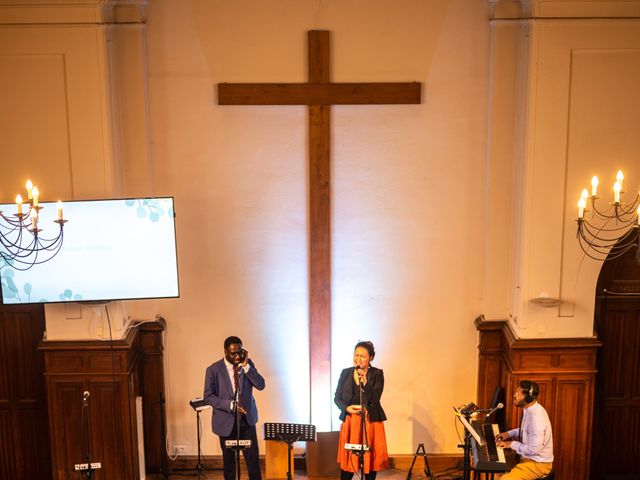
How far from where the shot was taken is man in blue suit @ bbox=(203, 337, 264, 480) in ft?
20.6

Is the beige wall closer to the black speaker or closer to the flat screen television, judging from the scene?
the flat screen television

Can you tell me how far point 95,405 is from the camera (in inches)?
256

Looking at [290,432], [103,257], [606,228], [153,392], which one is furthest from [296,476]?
[606,228]

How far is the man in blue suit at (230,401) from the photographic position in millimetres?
6273

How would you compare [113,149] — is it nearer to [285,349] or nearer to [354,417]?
[285,349]

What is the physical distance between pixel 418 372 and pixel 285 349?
126 cm

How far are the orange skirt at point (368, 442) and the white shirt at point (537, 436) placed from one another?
1129 millimetres

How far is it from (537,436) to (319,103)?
3.28 meters

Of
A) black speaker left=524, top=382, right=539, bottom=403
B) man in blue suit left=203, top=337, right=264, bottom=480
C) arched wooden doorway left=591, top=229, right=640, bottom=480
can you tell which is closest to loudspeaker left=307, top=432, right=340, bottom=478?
man in blue suit left=203, top=337, right=264, bottom=480

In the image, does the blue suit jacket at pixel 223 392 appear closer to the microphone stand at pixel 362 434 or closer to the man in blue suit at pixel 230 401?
the man in blue suit at pixel 230 401

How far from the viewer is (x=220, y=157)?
21.9 ft

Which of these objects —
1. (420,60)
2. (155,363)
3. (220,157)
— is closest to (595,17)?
(420,60)

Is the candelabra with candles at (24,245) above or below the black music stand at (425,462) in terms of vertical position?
above

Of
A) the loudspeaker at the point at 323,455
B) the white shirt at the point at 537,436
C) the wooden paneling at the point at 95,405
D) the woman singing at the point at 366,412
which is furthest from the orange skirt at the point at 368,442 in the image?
the wooden paneling at the point at 95,405
